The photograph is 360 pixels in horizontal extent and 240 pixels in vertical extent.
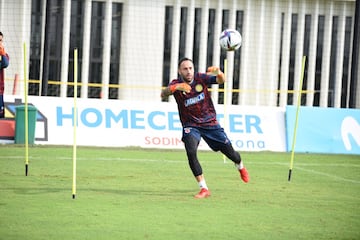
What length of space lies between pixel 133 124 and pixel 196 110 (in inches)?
356

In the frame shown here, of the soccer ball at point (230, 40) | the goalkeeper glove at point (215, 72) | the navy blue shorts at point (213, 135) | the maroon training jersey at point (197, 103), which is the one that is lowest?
the navy blue shorts at point (213, 135)

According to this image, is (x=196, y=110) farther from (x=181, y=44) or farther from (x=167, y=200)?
(x=181, y=44)

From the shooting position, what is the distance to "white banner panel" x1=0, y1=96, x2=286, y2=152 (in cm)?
2092

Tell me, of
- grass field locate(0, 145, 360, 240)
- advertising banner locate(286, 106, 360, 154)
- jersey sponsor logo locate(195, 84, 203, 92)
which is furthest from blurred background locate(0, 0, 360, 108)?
jersey sponsor logo locate(195, 84, 203, 92)

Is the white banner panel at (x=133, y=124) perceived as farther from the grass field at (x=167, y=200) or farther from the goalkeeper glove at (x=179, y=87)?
the goalkeeper glove at (x=179, y=87)

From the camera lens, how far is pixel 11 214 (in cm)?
Answer: 971

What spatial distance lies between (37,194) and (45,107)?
9435 millimetres

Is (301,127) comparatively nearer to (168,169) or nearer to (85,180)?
(168,169)

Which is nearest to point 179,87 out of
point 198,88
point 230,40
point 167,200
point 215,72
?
point 198,88

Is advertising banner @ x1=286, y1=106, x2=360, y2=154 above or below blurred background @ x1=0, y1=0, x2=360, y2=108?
below

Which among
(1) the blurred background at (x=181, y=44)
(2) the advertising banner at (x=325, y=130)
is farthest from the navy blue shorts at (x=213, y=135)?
(1) the blurred background at (x=181, y=44)

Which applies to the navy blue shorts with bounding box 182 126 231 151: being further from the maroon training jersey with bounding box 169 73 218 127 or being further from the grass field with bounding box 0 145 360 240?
the grass field with bounding box 0 145 360 240

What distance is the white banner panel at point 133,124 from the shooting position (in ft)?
68.6

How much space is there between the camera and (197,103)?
12.5m
